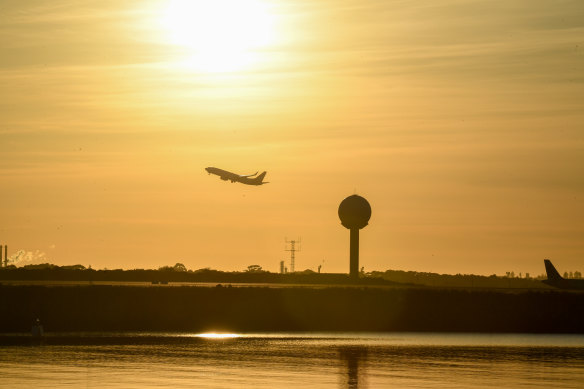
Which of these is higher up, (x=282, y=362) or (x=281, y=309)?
(x=281, y=309)

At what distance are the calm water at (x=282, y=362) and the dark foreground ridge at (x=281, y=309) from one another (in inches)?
734

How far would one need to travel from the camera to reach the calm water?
3733 inches

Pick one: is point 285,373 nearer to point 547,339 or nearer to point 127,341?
point 127,341

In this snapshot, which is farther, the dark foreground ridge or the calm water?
the dark foreground ridge

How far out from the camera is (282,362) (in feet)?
365

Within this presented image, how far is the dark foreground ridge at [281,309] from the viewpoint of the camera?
169m

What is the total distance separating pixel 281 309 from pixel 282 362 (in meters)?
70.3

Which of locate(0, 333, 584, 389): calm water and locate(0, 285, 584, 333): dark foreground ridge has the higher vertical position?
locate(0, 285, 584, 333): dark foreground ridge

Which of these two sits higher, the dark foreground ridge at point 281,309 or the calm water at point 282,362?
the dark foreground ridge at point 281,309

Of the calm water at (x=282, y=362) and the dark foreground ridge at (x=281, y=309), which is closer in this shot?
the calm water at (x=282, y=362)

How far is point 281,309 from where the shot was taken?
182 metres

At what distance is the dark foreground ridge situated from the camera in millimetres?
168875

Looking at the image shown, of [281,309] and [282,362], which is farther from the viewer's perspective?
[281,309]

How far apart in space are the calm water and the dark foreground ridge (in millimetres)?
18650
